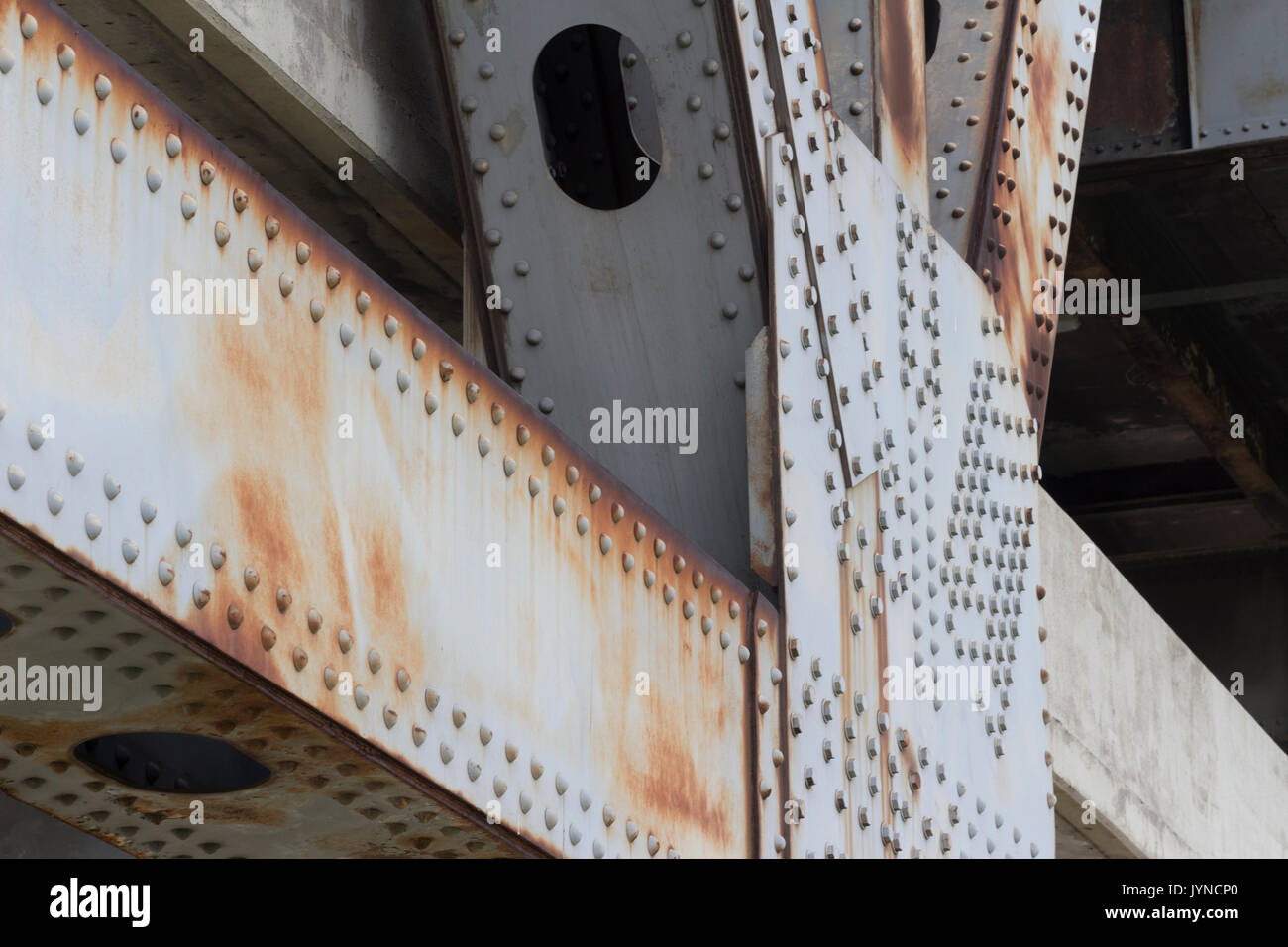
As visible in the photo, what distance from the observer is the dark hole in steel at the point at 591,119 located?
19.3 feet

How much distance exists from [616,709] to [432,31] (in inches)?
87.5

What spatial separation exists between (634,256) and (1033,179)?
219 cm

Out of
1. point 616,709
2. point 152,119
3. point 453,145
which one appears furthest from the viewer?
point 453,145

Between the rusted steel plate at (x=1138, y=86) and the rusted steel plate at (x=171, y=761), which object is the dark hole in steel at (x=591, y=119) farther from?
the rusted steel plate at (x=1138, y=86)

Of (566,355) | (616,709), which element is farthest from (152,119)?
(566,355)

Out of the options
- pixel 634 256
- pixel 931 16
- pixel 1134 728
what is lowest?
pixel 1134 728

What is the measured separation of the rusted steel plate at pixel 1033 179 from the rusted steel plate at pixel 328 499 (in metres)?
2.34

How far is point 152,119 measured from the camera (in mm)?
3078

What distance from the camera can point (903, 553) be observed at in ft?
18.1

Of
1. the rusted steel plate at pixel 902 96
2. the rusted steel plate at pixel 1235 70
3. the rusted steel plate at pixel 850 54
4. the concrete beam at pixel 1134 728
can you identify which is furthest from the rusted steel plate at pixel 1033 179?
the rusted steel plate at pixel 1235 70

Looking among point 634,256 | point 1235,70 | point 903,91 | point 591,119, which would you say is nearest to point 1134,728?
point 1235,70

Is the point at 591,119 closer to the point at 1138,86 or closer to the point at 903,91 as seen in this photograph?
the point at 903,91

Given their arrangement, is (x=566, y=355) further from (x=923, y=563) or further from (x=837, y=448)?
(x=923, y=563)

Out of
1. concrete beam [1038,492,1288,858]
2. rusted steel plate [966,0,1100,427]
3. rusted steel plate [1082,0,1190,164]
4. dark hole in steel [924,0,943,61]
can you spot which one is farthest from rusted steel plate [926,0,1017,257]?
rusted steel plate [1082,0,1190,164]
